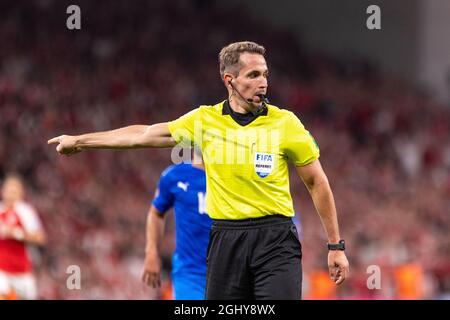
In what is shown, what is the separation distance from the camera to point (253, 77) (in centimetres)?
629

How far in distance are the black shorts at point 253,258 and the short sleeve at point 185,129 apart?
0.53m

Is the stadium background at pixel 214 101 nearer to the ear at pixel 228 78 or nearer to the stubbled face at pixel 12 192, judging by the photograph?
the stubbled face at pixel 12 192

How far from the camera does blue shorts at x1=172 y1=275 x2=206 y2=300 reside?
8133 millimetres

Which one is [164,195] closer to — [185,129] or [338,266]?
[185,129]

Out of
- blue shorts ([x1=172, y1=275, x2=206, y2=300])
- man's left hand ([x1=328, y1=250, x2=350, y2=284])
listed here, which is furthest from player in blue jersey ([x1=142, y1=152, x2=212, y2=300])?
man's left hand ([x1=328, y1=250, x2=350, y2=284])

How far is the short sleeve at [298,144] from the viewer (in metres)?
6.22

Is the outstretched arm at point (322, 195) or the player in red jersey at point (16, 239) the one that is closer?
the outstretched arm at point (322, 195)

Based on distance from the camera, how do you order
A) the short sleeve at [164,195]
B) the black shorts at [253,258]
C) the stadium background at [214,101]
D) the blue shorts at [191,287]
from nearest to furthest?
the black shorts at [253,258] → the blue shorts at [191,287] → the short sleeve at [164,195] → the stadium background at [214,101]

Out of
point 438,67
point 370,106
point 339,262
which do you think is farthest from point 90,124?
point 339,262

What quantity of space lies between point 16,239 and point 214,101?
9451 millimetres

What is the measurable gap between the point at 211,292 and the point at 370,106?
17.3 metres

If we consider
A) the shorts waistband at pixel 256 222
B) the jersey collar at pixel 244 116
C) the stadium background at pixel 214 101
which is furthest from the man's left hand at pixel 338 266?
the stadium background at pixel 214 101

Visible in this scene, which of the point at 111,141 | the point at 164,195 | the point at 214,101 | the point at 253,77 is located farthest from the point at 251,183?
the point at 214,101
